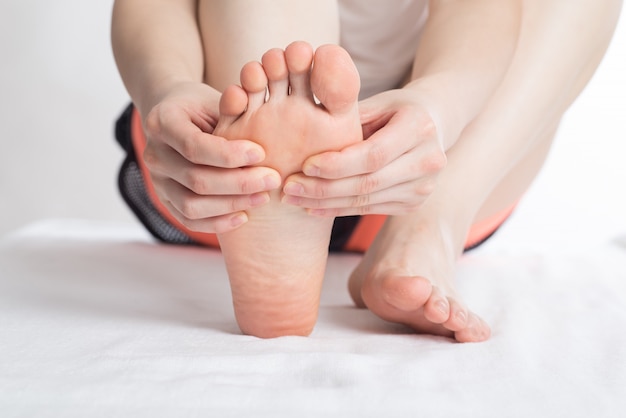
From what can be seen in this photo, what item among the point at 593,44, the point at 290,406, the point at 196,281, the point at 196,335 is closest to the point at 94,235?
the point at 196,281

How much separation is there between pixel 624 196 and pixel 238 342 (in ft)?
6.34

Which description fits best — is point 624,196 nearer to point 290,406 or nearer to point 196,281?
point 196,281

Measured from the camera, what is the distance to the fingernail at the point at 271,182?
27.1 inches

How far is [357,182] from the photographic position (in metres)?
0.70

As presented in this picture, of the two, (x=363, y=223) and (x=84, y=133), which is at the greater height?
(x=363, y=223)

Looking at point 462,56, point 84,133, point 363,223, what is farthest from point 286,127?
point 84,133

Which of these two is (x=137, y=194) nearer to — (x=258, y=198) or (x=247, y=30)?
(x=247, y=30)

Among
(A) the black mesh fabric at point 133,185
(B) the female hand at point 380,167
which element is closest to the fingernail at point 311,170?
(B) the female hand at point 380,167

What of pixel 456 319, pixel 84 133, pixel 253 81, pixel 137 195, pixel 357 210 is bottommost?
pixel 84 133

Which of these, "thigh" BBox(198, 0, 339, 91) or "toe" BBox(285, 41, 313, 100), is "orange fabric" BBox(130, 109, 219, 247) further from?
"toe" BBox(285, 41, 313, 100)

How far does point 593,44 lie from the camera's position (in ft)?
3.40

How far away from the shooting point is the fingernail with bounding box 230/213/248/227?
2.42ft

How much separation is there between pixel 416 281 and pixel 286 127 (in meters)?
0.23

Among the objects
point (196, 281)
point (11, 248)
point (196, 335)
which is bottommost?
point (11, 248)
